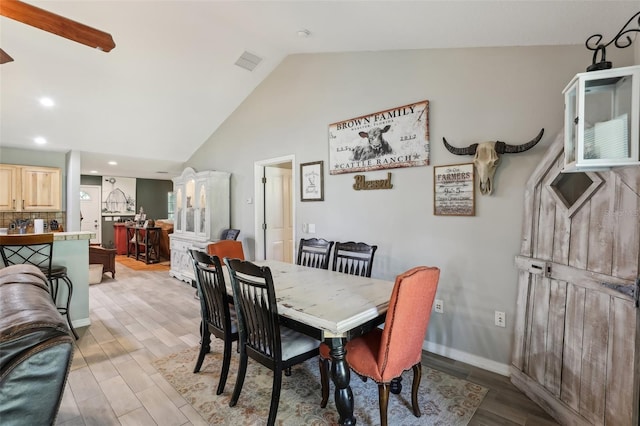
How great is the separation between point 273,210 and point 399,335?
11.7 feet

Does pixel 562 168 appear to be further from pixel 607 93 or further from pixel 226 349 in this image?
pixel 226 349

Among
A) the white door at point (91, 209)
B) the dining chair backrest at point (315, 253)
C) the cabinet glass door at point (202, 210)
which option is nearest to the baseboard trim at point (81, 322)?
the cabinet glass door at point (202, 210)

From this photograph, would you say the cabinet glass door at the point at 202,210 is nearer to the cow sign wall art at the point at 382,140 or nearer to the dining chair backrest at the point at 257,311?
the cow sign wall art at the point at 382,140

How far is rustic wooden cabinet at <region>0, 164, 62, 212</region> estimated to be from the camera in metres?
5.02

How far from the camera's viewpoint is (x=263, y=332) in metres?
1.89

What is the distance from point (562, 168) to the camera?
199 centimetres

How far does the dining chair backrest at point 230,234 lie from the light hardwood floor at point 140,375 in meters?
1.11

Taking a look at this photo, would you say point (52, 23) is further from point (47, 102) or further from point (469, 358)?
point (469, 358)

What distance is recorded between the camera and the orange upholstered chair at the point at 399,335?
64.3 inches

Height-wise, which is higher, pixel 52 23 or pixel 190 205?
pixel 52 23

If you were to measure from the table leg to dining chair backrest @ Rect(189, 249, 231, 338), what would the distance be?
89cm

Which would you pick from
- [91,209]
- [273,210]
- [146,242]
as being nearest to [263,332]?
[273,210]

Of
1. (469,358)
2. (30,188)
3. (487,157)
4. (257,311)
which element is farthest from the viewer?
(30,188)

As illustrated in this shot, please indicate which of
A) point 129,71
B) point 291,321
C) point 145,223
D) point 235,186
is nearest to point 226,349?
point 291,321
